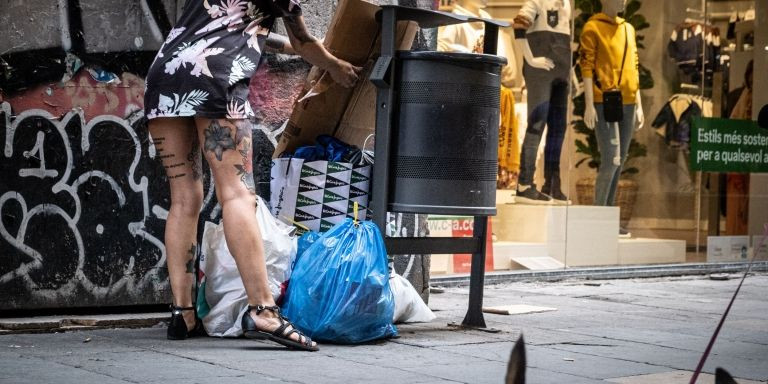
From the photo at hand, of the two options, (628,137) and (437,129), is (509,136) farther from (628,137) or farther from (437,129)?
(437,129)

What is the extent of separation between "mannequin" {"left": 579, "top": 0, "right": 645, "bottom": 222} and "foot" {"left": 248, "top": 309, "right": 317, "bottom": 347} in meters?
5.38

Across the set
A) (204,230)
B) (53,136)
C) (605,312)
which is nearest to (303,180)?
(204,230)

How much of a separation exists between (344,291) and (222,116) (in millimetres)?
878

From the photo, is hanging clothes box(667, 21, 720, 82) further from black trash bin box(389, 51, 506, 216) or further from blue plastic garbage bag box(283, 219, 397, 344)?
blue plastic garbage bag box(283, 219, 397, 344)

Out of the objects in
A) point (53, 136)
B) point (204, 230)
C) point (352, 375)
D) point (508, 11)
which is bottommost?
point (352, 375)

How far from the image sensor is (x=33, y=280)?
209 inches

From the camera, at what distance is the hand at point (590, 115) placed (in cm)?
968

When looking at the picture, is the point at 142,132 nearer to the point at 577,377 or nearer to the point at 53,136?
the point at 53,136

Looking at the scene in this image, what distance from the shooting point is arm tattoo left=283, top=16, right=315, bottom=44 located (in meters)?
5.11

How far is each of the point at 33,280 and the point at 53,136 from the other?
2.10 feet

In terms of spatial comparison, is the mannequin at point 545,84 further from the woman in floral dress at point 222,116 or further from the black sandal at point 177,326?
the black sandal at point 177,326

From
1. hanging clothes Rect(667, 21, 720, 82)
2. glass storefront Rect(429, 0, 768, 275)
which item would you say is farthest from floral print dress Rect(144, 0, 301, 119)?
hanging clothes Rect(667, 21, 720, 82)

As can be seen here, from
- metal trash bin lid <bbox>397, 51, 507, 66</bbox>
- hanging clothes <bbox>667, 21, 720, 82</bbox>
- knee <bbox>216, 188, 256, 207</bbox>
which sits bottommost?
knee <bbox>216, 188, 256, 207</bbox>

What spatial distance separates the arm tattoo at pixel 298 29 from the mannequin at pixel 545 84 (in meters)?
4.23
